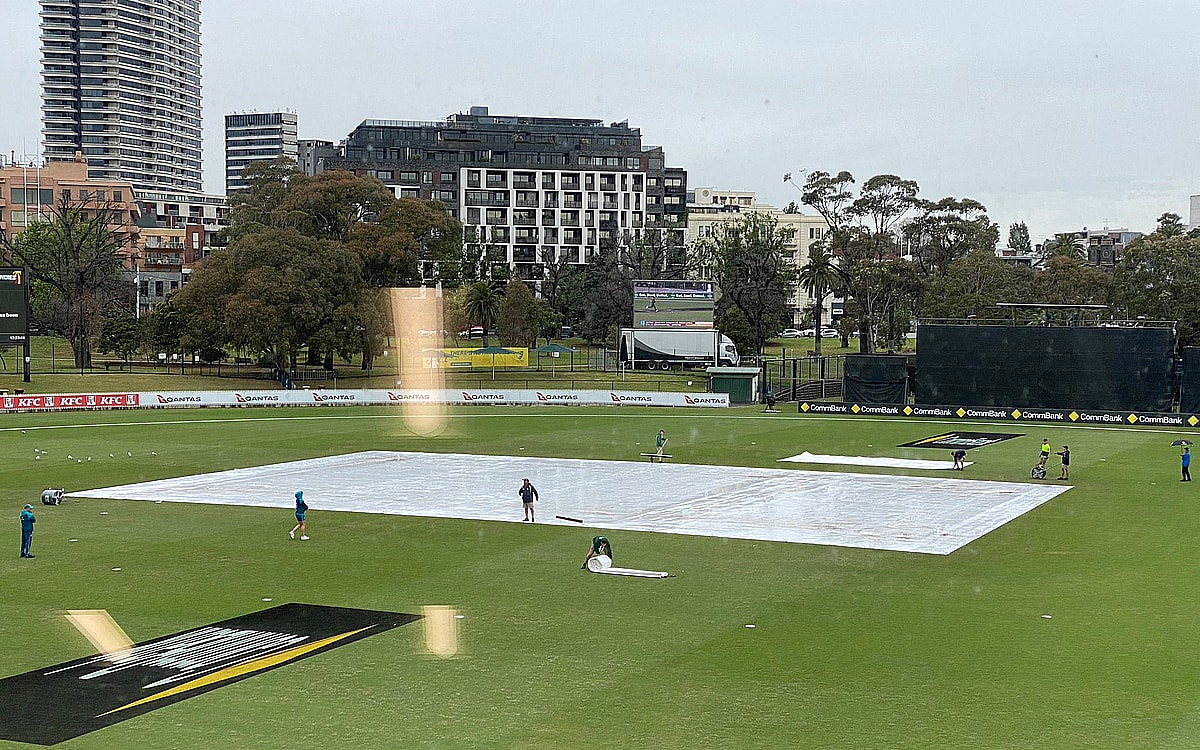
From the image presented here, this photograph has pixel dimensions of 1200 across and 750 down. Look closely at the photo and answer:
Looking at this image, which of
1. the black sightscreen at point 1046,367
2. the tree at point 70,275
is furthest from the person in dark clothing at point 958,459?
the tree at point 70,275

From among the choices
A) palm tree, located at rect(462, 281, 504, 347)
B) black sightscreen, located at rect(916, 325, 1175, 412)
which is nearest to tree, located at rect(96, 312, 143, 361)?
palm tree, located at rect(462, 281, 504, 347)

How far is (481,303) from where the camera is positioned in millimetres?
126375

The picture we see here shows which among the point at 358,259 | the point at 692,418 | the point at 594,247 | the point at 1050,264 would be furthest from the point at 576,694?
the point at 594,247

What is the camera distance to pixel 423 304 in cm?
11238

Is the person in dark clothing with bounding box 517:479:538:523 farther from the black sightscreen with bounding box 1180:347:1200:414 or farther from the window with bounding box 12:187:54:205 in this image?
the window with bounding box 12:187:54:205

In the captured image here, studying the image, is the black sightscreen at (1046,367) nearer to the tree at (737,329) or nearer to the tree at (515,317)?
the tree at (737,329)

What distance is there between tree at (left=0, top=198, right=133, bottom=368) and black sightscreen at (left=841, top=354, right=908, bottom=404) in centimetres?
5970

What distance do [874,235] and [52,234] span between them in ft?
A: 288

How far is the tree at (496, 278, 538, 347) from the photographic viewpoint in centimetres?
12356

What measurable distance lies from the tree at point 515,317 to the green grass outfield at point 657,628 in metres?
81.6

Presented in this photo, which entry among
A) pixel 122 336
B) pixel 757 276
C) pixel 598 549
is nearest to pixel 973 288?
pixel 757 276

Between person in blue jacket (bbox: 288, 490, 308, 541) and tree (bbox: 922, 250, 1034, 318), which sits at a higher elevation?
tree (bbox: 922, 250, 1034, 318)

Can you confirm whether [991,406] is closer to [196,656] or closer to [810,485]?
[810,485]

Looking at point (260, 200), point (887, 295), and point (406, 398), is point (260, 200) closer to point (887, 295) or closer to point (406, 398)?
point (406, 398)
